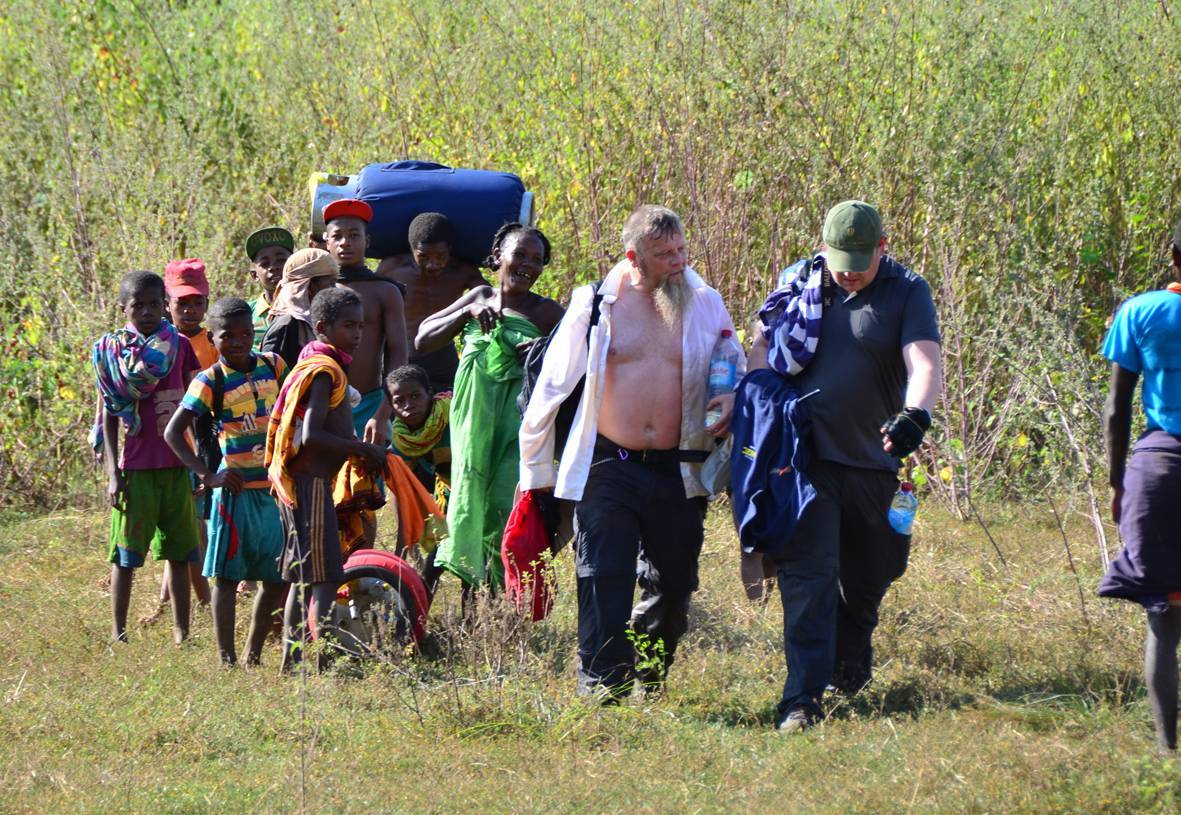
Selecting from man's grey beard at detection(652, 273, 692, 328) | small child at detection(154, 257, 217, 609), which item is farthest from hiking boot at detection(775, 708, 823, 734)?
small child at detection(154, 257, 217, 609)

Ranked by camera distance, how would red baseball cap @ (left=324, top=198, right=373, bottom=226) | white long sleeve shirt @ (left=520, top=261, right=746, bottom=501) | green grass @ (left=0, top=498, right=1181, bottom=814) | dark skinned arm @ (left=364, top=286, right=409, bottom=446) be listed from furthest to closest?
red baseball cap @ (left=324, top=198, right=373, bottom=226) → dark skinned arm @ (left=364, top=286, right=409, bottom=446) → white long sleeve shirt @ (left=520, top=261, right=746, bottom=501) → green grass @ (left=0, top=498, right=1181, bottom=814)

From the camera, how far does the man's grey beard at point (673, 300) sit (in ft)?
18.0

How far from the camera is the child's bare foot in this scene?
717 centimetres

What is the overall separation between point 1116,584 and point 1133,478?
0.32m

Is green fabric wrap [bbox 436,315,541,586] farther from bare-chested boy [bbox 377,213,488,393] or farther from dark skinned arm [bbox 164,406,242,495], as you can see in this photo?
bare-chested boy [bbox 377,213,488,393]

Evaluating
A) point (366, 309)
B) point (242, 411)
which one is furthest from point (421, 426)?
point (242, 411)

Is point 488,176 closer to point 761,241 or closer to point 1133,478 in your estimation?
point 761,241

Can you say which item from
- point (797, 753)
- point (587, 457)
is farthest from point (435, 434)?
point (797, 753)

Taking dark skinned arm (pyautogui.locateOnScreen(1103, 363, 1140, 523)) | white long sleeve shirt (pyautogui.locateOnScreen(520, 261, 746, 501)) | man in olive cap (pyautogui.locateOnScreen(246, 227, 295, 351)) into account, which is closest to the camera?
dark skinned arm (pyautogui.locateOnScreen(1103, 363, 1140, 523))

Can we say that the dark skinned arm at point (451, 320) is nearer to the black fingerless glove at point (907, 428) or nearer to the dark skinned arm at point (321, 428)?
the dark skinned arm at point (321, 428)

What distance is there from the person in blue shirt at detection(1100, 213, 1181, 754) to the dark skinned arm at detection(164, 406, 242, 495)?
3.38m

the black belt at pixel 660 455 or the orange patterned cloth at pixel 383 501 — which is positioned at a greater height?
the black belt at pixel 660 455

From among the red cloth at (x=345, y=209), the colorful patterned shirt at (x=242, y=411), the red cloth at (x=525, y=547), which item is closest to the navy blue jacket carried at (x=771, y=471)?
the red cloth at (x=525, y=547)

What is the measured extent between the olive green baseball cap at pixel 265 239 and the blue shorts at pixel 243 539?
1826 mm
